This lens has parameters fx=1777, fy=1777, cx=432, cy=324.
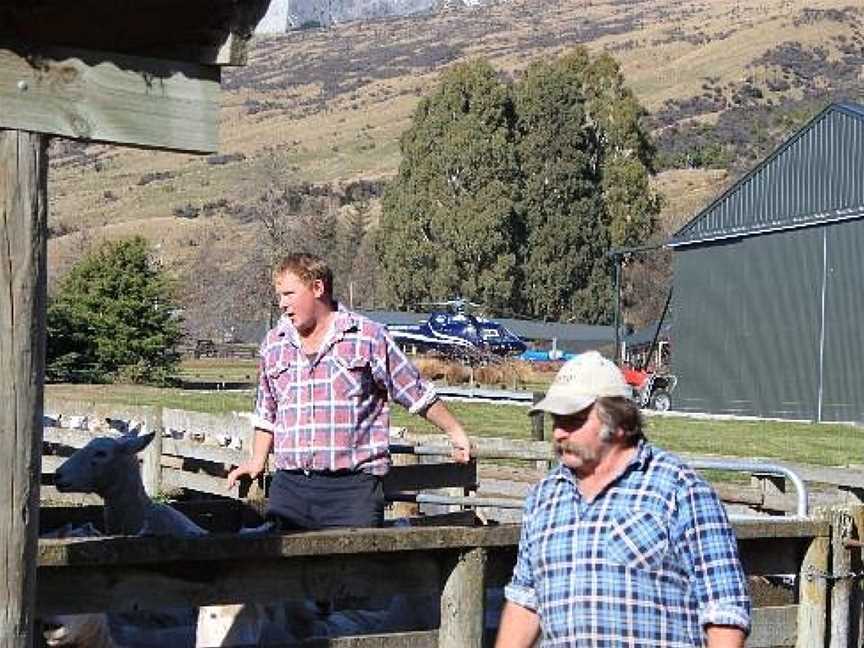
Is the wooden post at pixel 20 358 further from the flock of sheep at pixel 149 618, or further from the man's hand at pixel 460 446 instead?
the man's hand at pixel 460 446

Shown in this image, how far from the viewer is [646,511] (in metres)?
4.50

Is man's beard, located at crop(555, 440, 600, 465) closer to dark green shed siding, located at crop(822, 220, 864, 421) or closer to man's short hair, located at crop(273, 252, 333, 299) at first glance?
man's short hair, located at crop(273, 252, 333, 299)

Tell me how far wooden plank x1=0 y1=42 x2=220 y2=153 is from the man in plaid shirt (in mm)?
2385

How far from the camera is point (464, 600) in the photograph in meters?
6.08

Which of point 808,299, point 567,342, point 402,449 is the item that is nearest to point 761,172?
point 808,299

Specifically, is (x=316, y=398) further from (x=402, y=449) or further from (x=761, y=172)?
(x=761, y=172)

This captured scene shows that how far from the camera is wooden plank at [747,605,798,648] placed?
23.3 ft

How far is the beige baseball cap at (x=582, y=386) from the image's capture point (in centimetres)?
453

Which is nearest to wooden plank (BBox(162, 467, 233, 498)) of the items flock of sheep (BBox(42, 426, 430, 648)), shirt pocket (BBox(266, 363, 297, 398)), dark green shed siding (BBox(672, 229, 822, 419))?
flock of sheep (BBox(42, 426, 430, 648))

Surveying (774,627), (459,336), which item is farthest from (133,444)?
(459,336)

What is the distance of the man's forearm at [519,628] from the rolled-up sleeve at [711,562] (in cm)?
54

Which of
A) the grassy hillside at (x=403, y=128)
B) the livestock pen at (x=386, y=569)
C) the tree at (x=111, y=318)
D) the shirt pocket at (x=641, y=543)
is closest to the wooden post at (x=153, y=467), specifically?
the livestock pen at (x=386, y=569)

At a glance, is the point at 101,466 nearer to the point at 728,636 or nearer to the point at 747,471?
the point at 747,471

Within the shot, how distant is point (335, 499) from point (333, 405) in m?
0.37
